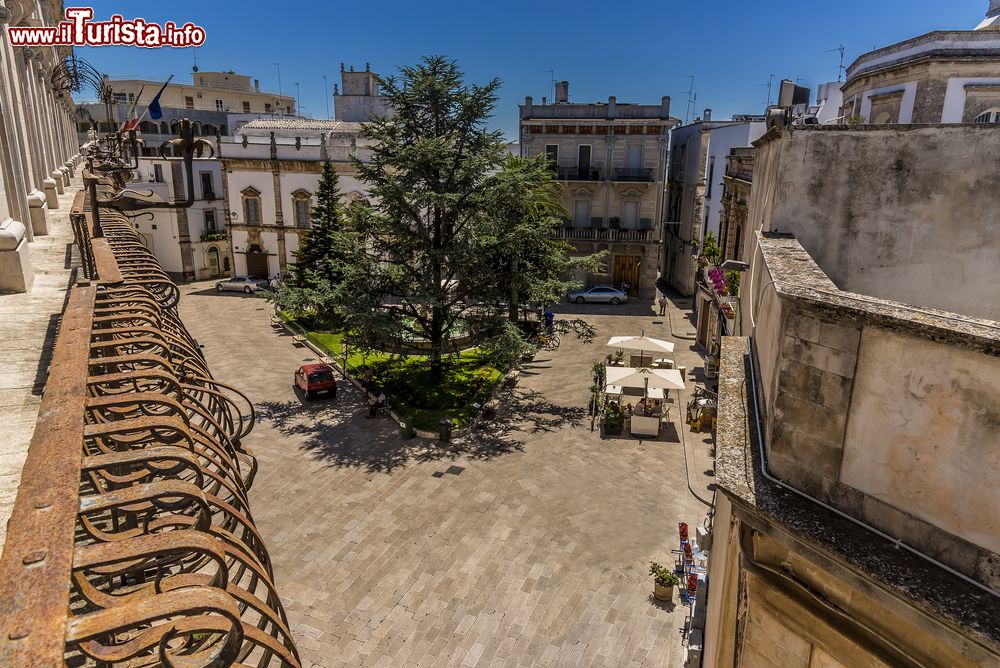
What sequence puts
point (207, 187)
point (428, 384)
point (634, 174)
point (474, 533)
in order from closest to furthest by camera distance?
point (474, 533) < point (428, 384) < point (634, 174) < point (207, 187)

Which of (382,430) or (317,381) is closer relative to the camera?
(382,430)

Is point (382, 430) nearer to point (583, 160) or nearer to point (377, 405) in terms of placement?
point (377, 405)

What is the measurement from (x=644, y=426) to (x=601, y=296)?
2043 centimetres

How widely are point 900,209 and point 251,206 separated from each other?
4283cm

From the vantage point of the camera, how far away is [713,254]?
94.0 ft

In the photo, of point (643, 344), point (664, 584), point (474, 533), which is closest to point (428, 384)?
point (643, 344)

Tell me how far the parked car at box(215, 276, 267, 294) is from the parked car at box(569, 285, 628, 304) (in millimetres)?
21038

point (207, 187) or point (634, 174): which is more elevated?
point (634, 174)

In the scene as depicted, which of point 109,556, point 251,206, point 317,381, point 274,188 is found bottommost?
point 317,381

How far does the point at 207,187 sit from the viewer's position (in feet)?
151

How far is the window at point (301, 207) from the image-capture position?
42.4 m

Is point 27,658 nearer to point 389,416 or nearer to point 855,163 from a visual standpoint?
point 855,163

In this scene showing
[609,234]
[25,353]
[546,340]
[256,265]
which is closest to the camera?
[25,353]

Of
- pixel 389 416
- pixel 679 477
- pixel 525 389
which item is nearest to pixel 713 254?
pixel 525 389
